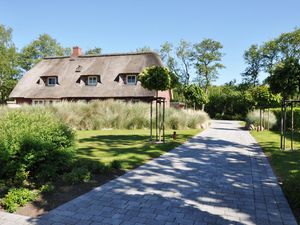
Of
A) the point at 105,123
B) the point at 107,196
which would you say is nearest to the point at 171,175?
the point at 107,196

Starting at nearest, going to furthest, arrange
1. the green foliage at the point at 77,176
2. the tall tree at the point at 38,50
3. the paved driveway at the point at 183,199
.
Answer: the paved driveway at the point at 183,199 → the green foliage at the point at 77,176 → the tall tree at the point at 38,50

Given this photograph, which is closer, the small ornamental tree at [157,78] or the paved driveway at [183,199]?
the paved driveway at [183,199]

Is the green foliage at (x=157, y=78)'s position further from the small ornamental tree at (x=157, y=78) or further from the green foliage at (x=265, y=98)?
the green foliage at (x=265, y=98)

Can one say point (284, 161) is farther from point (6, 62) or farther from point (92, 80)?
point (6, 62)

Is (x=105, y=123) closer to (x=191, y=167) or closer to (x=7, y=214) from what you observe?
(x=191, y=167)

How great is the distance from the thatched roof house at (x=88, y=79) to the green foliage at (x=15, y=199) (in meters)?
20.0

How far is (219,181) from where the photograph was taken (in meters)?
5.84

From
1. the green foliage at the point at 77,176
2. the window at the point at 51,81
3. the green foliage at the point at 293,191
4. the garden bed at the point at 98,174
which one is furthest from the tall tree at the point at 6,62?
the green foliage at the point at 293,191

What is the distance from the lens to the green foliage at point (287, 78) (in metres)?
9.54

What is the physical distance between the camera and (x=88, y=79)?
27.5m

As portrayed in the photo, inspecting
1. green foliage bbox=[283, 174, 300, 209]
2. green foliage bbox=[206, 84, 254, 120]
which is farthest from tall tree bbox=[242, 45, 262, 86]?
green foliage bbox=[283, 174, 300, 209]

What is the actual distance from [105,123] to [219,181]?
13466 millimetres

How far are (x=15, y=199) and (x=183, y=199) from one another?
A: 276cm

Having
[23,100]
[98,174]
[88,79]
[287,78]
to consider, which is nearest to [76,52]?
[88,79]
